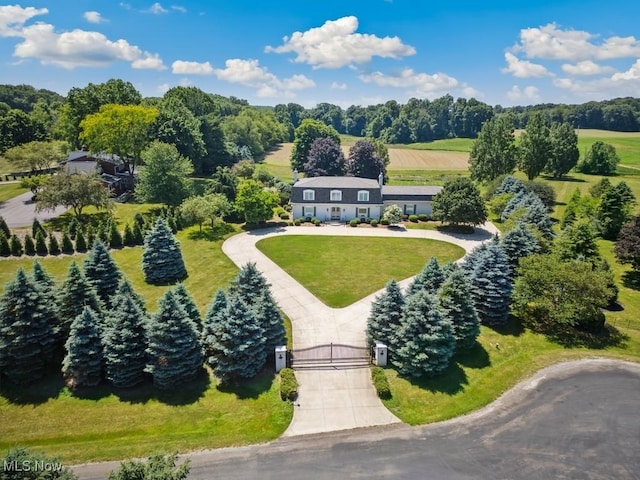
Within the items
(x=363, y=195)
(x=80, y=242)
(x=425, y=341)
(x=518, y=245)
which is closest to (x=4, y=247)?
(x=80, y=242)

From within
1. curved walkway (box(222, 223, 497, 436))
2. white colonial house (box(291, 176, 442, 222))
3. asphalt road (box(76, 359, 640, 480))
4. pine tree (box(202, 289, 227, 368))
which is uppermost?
white colonial house (box(291, 176, 442, 222))

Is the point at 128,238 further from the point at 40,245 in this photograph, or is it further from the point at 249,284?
the point at 249,284

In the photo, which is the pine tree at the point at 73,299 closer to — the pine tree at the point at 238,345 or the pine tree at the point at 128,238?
the pine tree at the point at 238,345

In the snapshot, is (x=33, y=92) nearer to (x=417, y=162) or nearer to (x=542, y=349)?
(x=417, y=162)

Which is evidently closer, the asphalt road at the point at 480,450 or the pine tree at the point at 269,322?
the asphalt road at the point at 480,450

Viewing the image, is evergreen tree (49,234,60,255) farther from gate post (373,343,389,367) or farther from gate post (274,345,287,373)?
gate post (373,343,389,367)

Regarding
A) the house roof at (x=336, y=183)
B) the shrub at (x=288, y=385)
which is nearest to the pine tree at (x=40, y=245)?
the house roof at (x=336, y=183)

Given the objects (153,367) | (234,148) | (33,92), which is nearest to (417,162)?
(234,148)

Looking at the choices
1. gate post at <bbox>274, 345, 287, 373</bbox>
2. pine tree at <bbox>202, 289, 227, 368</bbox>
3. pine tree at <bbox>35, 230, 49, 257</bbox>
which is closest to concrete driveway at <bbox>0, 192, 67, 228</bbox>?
pine tree at <bbox>35, 230, 49, 257</bbox>
